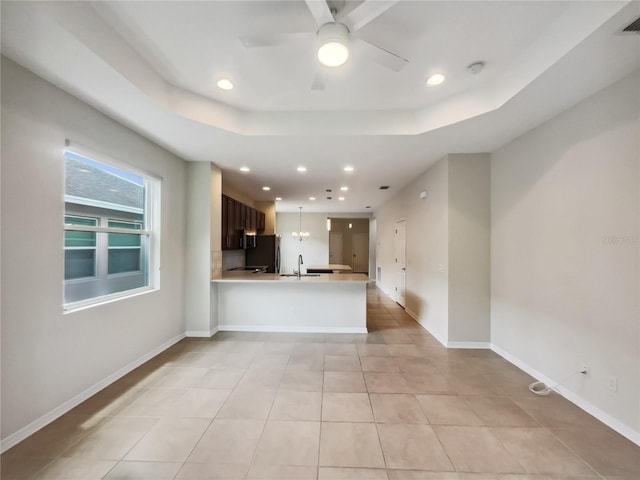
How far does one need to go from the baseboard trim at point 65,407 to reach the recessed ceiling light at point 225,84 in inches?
126

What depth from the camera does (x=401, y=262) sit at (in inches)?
244

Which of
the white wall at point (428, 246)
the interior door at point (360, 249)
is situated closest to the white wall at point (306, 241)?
the interior door at point (360, 249)

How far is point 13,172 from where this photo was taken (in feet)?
6.11

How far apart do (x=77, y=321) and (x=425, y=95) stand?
4.05 meters

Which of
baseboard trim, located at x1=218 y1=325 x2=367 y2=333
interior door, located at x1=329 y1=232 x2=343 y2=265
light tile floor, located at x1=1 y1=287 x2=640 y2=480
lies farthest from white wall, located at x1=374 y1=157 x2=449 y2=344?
interior door, located at x1=329 y1=232 x2=343 y2=265

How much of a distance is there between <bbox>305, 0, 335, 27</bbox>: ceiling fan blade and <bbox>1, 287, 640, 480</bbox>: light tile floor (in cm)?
284

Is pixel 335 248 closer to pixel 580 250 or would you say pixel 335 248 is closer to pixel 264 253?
pixel 264 253

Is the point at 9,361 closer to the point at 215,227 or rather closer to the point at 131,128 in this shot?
the point at 131,128

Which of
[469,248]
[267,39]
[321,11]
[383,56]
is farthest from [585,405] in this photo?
[267,39]

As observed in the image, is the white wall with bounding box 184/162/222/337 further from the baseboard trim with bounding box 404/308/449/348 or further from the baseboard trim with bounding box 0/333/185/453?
the baseboard trim with bounding box 404/308/449/348

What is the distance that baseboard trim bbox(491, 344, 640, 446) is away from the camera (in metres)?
1.97

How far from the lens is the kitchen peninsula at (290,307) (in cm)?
439

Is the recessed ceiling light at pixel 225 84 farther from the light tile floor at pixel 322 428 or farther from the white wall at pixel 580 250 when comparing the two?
the white wall at pixel 580 250

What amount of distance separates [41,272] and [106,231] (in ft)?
2.61
